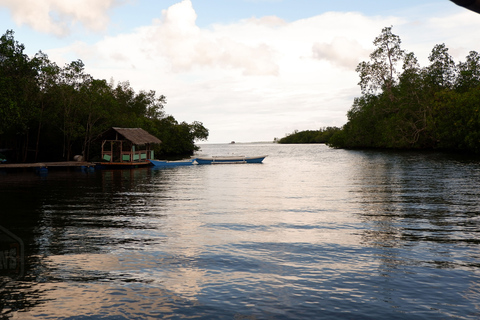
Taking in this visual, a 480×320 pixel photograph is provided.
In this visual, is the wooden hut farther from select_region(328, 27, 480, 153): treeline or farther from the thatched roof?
select_region(328, 27, 480, 153): treeline

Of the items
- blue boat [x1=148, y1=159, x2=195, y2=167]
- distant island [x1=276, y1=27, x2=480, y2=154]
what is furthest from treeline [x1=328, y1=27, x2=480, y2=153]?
blue boat [x1=148, y1=159, x2=195, y2=167]

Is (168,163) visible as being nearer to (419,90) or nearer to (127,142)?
(127,142)

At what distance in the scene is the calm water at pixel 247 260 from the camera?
24.7ft

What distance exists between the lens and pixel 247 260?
1064 cm

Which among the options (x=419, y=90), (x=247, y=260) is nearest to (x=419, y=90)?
(x=419, y=90)

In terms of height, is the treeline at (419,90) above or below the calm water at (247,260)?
above

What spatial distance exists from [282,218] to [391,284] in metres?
8.59

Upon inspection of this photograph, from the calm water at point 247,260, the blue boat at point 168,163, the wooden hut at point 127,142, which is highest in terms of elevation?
the wooden hut at point 127,142

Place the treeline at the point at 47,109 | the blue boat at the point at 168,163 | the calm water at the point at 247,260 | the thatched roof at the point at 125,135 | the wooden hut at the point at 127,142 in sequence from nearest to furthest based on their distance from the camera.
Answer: the calm water at the point at 247,260, the treeline at the point at 47,109, the thatched roof at the point at 125,135, the wooden hut at the point at 127,142, the blue boat at the point at 168,163

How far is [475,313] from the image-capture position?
7.10m

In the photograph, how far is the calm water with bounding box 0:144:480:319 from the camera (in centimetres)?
752

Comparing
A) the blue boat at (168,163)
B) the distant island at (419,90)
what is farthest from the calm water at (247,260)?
the distant island at (419,90)

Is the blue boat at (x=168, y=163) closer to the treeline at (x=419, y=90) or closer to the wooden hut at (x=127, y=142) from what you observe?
the wooden hut at (x=127, y=142)

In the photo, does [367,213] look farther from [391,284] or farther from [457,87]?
[457,87]
